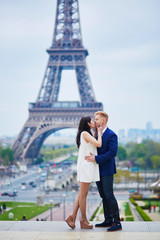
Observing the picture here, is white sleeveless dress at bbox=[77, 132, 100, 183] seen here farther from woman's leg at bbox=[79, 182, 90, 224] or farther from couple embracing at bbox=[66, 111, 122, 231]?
woman's leg at bbox=[79, 182, 90, 224]

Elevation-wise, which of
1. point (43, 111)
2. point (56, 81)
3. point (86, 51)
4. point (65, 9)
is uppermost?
point (65, 9)

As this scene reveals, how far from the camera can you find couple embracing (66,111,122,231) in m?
5.46

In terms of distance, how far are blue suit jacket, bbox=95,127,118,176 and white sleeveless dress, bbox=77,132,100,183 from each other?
0.09 metres

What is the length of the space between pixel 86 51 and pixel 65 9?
5.32 metres

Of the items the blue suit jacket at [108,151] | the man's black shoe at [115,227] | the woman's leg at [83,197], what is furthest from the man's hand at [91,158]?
the man's black shoe at [115,227]

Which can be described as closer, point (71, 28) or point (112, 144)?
point (112, 144)

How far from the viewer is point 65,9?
4394 centimetres

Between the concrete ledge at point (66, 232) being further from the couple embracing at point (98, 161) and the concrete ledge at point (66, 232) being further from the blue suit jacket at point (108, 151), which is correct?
the blue suit jacket at point (108, 151)

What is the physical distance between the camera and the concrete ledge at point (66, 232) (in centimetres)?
516

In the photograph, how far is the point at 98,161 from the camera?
5.43 metres

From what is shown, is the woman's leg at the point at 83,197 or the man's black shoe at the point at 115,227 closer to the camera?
the man's black shoe at the point at 115,227

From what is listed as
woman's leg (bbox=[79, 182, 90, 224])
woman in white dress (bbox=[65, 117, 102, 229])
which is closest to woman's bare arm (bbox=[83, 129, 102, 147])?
woman in white dress (bbox=[65, 117, 102, 229])

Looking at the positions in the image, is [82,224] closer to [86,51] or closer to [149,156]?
[86,51]

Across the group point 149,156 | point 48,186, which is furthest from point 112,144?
point 149,156
